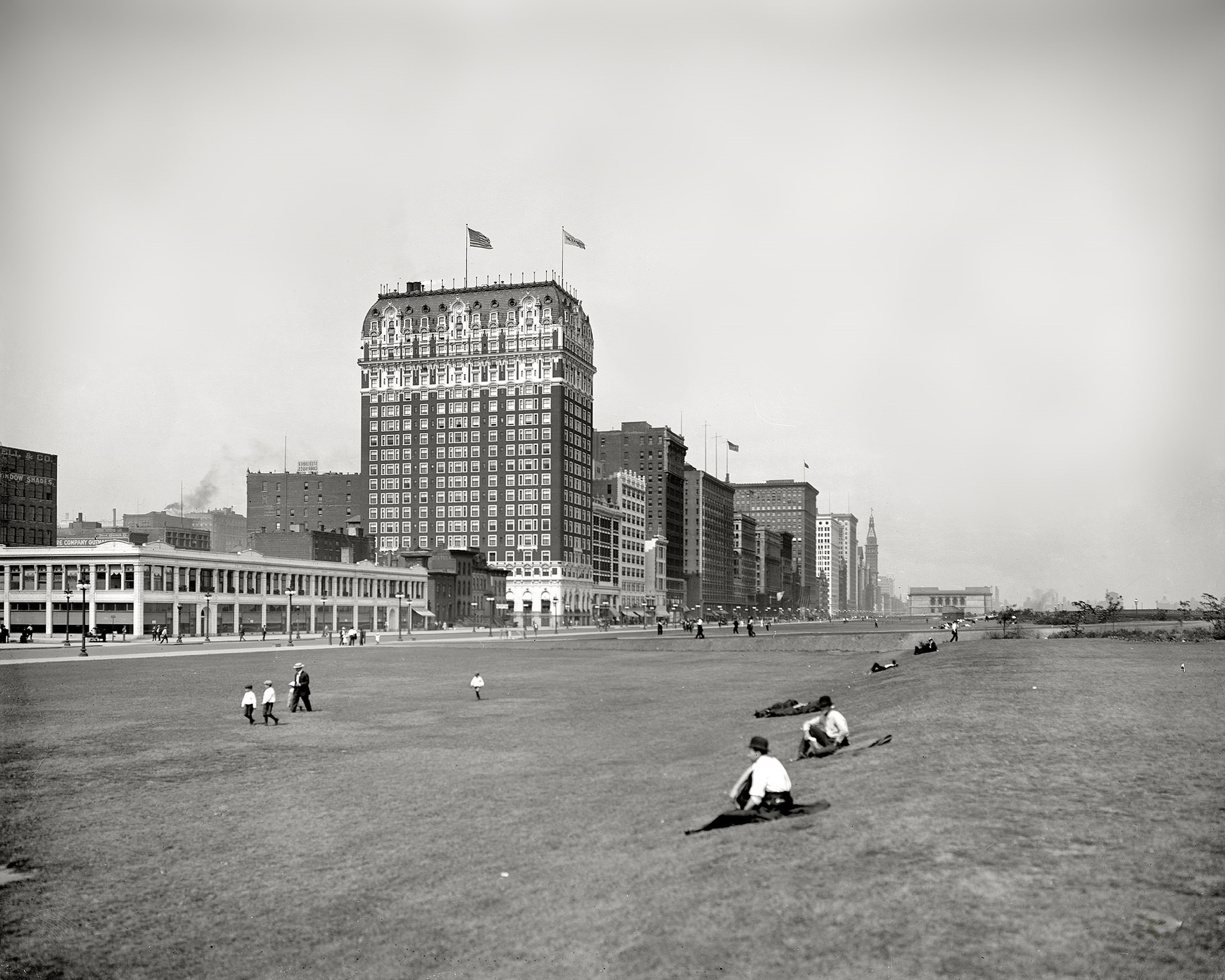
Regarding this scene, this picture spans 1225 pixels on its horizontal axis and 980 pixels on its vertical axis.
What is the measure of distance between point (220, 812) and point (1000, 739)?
15.8 metres

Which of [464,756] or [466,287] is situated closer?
[464,756]

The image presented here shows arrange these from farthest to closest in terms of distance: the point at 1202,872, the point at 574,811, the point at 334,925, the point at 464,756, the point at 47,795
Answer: the point at 464,756 < the point at 47,795 < the point at 574,811 < the point at 334,925 < the point at 1202,872

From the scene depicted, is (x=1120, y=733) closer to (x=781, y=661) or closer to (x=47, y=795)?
(x=47, y=795)

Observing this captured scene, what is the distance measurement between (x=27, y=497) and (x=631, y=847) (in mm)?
168094

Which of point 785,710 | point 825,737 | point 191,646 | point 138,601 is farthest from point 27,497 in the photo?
point 825,737

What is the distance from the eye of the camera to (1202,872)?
43.9 ft

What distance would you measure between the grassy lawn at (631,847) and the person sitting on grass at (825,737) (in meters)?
1.38

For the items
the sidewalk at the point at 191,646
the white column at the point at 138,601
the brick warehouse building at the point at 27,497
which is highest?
the brick warehouse building at the point at 27,497

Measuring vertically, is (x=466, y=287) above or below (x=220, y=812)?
above

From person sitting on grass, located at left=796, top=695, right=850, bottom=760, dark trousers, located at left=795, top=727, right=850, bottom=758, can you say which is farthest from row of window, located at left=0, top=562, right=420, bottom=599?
dark trousers, located at left=795, top=727, right=850, bottom=758

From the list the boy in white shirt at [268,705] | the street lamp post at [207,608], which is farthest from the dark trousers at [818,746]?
the street lamp post at [207,608]

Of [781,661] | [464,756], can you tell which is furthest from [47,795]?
[781,661]

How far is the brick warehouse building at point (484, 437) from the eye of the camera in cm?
18312

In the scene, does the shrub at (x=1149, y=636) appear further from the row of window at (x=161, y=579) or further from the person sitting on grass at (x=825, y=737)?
the row of window at (x=161, y=579)
